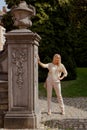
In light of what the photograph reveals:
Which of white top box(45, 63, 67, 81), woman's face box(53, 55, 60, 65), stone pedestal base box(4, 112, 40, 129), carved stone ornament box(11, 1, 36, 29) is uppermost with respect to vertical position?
carved stone ornament box(11, 1, 36, 29)

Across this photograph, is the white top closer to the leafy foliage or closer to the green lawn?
the green lawn

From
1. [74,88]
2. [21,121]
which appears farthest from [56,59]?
[74,88]

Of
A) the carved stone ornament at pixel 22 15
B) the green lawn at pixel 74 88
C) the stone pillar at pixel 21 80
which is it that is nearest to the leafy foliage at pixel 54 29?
the green lawn at pixel 74 88

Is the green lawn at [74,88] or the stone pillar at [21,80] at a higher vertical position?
the stone pillar at [21,80]

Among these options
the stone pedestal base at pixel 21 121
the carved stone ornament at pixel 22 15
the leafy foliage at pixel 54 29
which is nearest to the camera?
the stone pedestal base at pixel 21 121

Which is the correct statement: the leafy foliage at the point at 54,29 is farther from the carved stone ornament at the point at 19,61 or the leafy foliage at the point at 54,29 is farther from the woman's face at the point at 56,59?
the carved stone ornament at the point at 19,61

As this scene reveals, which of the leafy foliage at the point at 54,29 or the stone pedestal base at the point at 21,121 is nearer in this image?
the stone pedestal base at the point at 21,121

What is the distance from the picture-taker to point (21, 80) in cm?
939

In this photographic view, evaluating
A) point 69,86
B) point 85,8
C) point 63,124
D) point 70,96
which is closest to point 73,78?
point 69,86

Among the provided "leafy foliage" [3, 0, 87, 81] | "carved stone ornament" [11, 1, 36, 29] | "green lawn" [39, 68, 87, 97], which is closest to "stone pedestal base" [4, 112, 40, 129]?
"carved stone ornament" [11, 1, 36, 29]

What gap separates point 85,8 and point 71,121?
18.3 metres

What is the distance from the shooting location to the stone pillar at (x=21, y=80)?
9.30 meters

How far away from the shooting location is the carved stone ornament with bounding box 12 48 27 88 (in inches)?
368

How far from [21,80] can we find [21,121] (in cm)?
98
